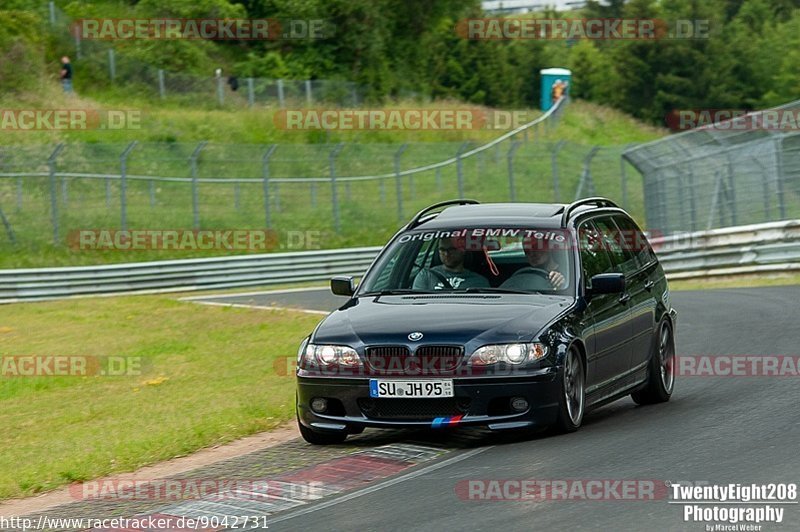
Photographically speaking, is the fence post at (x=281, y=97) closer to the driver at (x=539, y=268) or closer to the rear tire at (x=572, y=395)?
the driver at (x=539, y=268)

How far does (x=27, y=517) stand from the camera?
8.08 m

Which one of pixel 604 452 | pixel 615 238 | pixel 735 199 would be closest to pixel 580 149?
pixel 735 199

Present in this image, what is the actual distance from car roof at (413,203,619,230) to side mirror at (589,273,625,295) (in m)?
0.63

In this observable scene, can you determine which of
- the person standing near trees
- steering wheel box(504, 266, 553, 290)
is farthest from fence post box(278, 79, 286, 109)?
steering wheel box(504, 266, 553, 290)

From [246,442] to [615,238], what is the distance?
3.26 m

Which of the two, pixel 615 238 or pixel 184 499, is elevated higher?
pixel 615 238

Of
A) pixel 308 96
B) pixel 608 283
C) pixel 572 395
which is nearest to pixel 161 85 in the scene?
pixel 308 96

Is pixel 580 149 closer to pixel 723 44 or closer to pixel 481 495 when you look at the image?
pixel 481 495

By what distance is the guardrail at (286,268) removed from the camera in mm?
24984

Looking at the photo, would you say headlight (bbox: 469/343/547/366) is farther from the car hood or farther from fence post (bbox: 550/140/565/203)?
fence post (bbox: 550/140/565/203)

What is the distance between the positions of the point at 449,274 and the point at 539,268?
649 millimetres

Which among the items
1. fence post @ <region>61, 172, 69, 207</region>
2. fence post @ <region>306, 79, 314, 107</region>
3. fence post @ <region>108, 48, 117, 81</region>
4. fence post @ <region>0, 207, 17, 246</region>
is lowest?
fence post @ <region>0, 207, 17, 246</region>

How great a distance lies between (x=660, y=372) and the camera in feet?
36.3

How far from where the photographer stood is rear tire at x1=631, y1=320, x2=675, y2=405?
1098 centimetres
